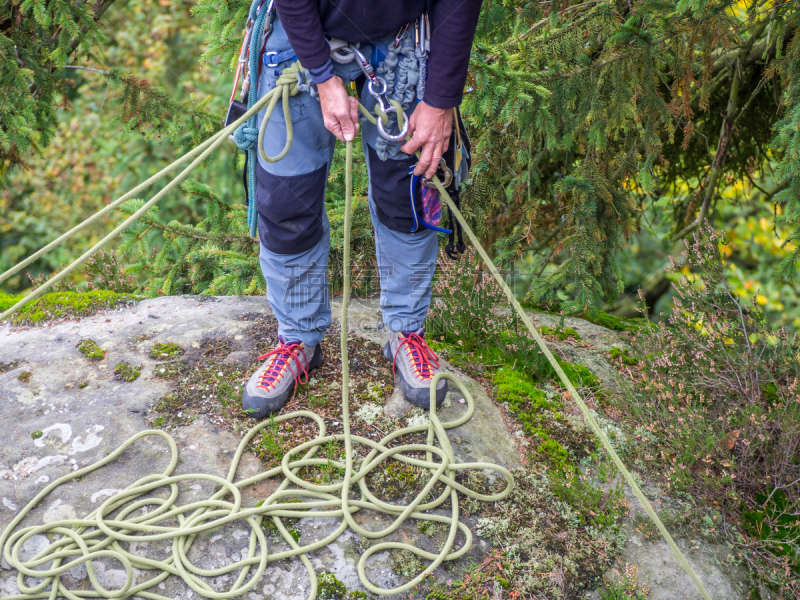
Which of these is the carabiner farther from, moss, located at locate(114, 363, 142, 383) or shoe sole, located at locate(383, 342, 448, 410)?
moss, located at locate(114, 363, 142, 383)

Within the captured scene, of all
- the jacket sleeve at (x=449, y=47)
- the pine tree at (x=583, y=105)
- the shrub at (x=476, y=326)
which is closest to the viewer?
the jacket sleeve at (x=449, y=47)

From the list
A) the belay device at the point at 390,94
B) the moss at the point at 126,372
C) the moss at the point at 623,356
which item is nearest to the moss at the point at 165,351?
the moss at the point at 126,372

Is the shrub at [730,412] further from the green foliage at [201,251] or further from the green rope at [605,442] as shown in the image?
the green foliage at [201,251]

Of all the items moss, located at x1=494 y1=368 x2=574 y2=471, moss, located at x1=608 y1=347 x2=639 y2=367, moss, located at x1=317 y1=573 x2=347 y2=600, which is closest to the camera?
moss, located at x1=317 y1=573 x2=347 y2=600

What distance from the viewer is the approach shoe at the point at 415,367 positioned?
253 cm

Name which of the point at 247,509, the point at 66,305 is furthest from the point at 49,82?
the point at 247,509

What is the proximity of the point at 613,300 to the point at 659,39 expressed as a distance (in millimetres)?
1643

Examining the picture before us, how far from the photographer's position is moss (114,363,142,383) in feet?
8.90

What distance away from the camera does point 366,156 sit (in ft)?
8.02

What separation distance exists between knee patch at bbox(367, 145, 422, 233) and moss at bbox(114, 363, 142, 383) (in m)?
1.44

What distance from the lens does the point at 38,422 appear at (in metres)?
2.43

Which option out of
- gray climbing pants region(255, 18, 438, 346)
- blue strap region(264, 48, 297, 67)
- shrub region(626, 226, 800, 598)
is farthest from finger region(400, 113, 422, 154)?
shrub region(626, 226, 800, 598)

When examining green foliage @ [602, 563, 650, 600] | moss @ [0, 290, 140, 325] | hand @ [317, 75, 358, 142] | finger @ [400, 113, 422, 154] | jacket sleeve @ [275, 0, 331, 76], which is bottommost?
green foliage @ [602, 563, 650, 600]

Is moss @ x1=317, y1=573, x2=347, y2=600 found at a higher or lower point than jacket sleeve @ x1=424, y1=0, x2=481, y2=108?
lower
